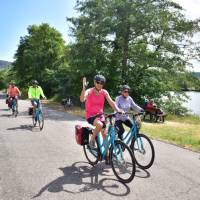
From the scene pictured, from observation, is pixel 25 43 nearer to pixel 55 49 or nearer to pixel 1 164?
pixel 55 49

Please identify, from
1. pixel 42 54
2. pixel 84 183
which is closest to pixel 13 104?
pixel 84 183

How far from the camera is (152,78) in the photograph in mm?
27344

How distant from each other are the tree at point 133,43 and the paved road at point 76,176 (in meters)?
16.6

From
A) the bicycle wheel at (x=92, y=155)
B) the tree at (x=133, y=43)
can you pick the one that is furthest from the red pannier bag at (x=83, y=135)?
the tree at (x=133, y=43)

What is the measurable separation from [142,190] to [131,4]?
20.8 meters

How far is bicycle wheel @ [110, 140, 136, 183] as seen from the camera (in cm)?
609

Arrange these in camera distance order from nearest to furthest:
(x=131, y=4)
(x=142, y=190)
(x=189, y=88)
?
(x=142, y=190) < (x=131, y=4) < (x=189, y=88)

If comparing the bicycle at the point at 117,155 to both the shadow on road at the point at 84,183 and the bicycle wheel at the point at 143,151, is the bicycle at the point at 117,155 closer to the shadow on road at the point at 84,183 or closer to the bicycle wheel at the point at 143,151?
the shadow on road at the point at 84,183

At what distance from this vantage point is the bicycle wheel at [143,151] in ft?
23.4

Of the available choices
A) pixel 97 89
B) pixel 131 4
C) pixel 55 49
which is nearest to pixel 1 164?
pixel 97 89

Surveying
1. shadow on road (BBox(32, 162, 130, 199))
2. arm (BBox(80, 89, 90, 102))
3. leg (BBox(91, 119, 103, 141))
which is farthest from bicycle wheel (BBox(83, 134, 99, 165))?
arm (BBox(80, 89, 90, 102))

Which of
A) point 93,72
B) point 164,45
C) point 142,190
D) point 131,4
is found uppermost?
point 131,4

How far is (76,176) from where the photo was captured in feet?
21.4

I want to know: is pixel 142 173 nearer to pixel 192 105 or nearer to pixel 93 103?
pixel 93 103
